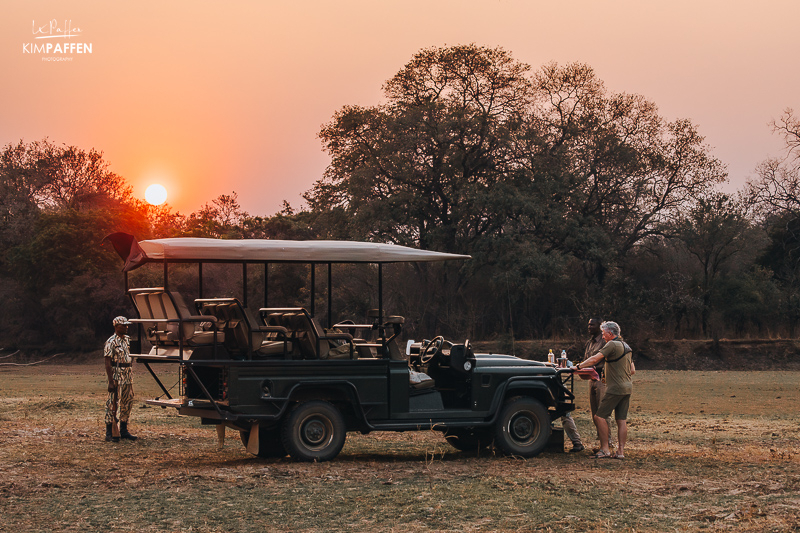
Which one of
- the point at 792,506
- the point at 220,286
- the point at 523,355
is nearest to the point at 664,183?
the point at 523,355

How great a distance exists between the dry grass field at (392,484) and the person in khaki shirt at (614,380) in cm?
40

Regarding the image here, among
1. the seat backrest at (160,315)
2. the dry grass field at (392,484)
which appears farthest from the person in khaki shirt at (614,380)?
the seat backrest at (160,315)

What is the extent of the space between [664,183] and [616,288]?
5938 mm

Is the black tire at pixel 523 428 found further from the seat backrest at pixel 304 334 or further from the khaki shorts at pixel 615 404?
the seat backrest at pixel 304 334

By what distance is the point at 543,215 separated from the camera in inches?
1774

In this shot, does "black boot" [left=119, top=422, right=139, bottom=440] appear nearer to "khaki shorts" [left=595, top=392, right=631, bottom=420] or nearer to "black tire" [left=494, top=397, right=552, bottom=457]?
"black tire" [left=494, top=397, right=552, bottom=457]

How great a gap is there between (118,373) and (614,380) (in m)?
7.22

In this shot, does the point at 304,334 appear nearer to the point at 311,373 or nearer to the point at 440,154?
the point at 311,373

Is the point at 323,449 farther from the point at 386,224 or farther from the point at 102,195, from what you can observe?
the point at 102,195

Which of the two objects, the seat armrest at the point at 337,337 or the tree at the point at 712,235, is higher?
the tree at the point at 712,235

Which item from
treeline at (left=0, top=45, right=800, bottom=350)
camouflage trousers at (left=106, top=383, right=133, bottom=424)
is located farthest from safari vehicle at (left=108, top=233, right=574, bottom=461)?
treeline at (left=0, top=45, right=800, bottom=350)

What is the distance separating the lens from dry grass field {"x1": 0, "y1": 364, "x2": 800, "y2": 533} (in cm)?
838

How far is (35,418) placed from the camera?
18281mm

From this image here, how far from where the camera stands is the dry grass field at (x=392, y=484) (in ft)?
27.5
